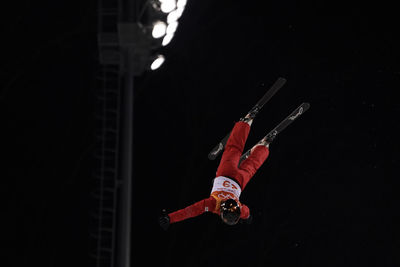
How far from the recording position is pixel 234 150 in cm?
561

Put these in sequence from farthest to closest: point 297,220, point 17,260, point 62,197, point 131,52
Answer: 1. point 297,220
2. point 62,197
3. point 17,260
4. point 131,52

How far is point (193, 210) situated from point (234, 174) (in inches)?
26.8

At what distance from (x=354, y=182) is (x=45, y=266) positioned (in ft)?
20.2

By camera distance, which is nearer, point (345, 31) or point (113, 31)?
point (113, 31)

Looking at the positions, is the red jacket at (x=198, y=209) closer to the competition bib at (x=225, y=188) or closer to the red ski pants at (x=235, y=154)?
the competition bib at (x=225, y=188)

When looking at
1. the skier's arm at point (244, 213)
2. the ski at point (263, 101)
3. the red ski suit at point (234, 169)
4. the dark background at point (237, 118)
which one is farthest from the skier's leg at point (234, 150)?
the dark background at point (237, 118)

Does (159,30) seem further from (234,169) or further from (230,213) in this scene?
(230,213)

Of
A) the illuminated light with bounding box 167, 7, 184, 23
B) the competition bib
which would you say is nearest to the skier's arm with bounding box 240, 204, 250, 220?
the competition bib

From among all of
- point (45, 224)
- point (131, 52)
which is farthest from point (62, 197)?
point (131, 52)

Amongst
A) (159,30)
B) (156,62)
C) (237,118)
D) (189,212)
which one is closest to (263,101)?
(156,62)

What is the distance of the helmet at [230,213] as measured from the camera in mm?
4988

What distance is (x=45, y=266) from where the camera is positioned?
9422mm

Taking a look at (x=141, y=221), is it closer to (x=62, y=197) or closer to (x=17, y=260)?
(x=62, y=197)

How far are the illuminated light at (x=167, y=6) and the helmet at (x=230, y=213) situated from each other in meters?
2.01
